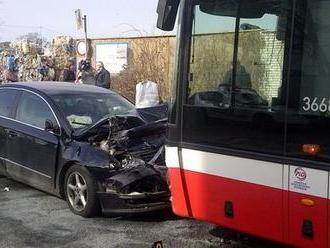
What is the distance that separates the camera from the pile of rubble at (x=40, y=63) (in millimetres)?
24548

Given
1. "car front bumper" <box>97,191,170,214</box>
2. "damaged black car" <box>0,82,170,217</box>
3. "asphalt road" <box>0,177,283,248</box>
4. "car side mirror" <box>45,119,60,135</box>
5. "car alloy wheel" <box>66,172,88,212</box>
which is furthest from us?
"car side mirror" <box>45,119,60,135</box>

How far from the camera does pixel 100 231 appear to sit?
6.54 meters

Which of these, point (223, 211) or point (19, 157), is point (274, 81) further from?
point (19, 157)

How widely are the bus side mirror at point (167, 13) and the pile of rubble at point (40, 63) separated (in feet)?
56.0

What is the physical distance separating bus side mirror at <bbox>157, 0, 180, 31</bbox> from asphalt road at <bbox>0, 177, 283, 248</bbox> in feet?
7.08

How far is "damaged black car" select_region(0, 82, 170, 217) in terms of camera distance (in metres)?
6.80

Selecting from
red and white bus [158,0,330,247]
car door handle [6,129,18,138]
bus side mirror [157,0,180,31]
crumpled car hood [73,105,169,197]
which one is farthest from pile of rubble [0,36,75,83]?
red and white bus [158,0,330,247]

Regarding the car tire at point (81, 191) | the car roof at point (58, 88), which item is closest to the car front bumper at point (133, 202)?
the car tire at point (81, 191)

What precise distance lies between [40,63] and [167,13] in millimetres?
20490

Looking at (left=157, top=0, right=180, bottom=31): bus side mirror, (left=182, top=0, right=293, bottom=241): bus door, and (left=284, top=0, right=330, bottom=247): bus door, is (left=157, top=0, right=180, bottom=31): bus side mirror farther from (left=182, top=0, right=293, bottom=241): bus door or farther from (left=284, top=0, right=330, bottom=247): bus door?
(left=284, top=0, right=330, bottom=247): bus door

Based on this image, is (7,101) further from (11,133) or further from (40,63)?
(40,63)

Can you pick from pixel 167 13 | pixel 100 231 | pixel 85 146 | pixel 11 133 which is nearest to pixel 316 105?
pixel 167 13

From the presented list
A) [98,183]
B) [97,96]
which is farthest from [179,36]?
[97,96]

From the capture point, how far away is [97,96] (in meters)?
8.39
